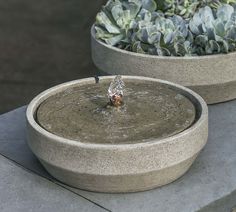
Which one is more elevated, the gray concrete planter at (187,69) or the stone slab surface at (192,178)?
the gray concrete planter at (187,69)

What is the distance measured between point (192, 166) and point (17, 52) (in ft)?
11.4

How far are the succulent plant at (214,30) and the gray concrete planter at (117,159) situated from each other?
61cm

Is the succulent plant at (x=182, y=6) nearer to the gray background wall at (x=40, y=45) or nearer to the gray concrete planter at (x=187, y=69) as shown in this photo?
the gray concrete planter at (x=187, y=69)

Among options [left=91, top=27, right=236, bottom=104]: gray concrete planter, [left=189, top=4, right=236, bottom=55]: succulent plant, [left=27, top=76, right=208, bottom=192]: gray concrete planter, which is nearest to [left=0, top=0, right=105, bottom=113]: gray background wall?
[left=91, top=27, right=236, bottom=104]: gray concrete planter

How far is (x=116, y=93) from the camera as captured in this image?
236 cm

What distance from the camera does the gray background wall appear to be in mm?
4945

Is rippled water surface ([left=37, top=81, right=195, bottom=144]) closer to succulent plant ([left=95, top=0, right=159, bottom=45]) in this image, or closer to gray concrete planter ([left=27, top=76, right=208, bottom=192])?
gray concrete planter ([left=27, top=76, right=208, bottom=192])

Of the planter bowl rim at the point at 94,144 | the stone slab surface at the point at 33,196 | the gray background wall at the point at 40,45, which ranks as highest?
the planter bowl rim at the point at 94,144

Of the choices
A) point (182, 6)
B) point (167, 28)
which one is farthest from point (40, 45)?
point (167, 28)

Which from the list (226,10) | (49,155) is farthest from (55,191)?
(226,10)

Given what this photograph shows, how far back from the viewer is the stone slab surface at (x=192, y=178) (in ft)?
7.00

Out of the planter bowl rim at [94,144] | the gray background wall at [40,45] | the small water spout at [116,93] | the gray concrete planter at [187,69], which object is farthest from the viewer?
the gray background wall at [40,45]

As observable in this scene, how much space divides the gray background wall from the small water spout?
230cm

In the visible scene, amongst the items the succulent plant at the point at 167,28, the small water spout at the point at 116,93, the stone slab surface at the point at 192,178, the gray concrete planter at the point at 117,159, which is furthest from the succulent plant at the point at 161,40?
the gray concrete planter at the point at 117,159
